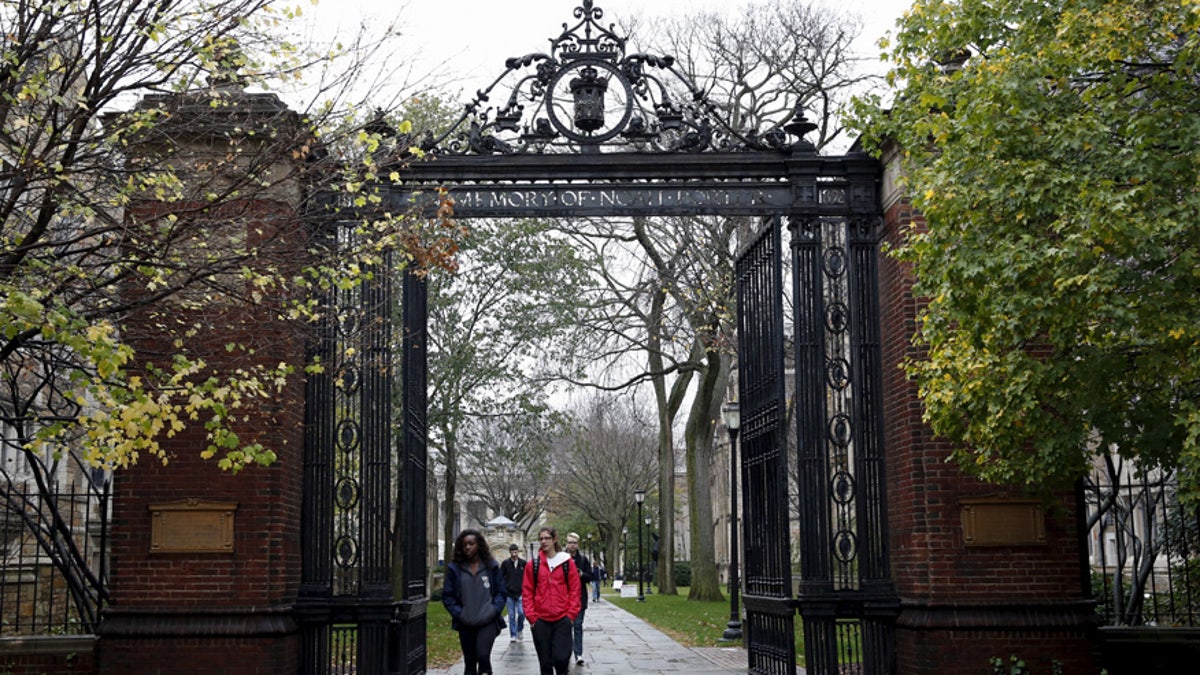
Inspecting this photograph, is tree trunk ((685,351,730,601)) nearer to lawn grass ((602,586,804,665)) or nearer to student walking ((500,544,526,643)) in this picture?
lawn grass ((602,586,804,665))

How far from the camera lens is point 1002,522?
1155 cm

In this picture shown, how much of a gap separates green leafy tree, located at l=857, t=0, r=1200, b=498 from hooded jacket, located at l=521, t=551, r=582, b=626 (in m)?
3.74

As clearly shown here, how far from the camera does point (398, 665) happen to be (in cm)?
1239

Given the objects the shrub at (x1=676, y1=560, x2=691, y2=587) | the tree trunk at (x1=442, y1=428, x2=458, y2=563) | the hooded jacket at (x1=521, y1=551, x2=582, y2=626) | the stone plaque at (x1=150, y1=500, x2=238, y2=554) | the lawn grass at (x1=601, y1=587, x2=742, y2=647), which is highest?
the tree trunk at (x1=442, y1=428, x2=458, y2=563)

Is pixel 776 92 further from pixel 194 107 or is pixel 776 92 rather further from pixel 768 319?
pixel 194 107

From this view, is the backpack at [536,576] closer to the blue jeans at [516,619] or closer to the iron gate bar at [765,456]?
the iron gate bar at [765,456]

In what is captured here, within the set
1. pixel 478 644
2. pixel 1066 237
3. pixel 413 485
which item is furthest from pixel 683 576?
pixel 1066 237

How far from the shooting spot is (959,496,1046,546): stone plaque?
11.5 metres

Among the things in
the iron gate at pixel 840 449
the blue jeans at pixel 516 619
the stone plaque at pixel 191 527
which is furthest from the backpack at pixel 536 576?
the blue jeans at pixel 516 619

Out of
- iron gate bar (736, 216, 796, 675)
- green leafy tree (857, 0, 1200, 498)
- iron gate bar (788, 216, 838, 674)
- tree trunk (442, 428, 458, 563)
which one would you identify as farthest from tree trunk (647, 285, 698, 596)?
green leafy tree (857, 0, 1200, 498)

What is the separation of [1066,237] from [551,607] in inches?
224

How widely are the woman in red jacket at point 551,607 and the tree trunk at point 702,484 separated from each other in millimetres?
20283

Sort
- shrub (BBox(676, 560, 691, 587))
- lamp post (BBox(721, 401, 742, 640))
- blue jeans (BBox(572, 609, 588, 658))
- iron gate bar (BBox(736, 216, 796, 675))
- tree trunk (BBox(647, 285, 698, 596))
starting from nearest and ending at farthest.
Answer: iron gate bar (BBox(736, 216, 796, 675)) → blue jeans (BBox(572, 609, 588, 658)) → lamp post (BBox(721, 401, 742, 640)) → tree trunk (BBox(647, 285, 698, 596)) → shrub (BBox(676, 560, 691, 587))

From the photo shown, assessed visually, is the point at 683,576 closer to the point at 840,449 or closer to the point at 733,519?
the point at 733,519
